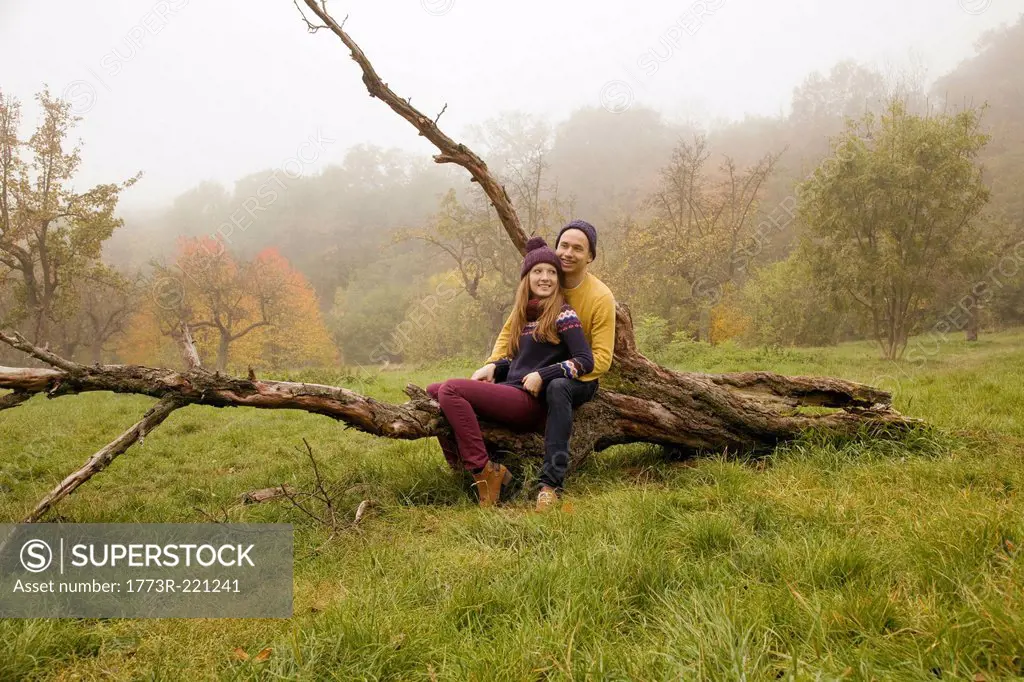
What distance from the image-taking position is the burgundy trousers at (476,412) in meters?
3.86

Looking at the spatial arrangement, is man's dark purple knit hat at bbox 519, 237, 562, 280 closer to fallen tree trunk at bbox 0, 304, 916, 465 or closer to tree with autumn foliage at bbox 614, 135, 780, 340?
fallen tree trunk at bbox 0, 304, 916, 465

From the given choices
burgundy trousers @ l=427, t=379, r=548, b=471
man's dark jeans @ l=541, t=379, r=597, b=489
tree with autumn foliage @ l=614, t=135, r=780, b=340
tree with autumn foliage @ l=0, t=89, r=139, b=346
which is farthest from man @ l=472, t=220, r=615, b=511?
tree with autumn foliage @ l=0, t=89, r=139, b=346

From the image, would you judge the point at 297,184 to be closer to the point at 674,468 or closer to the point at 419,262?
the point at 419,262

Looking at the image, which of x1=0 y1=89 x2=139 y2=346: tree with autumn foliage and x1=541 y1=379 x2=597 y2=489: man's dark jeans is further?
x1=0 y1=89 x2=139 y2=346: tree with autumn foliage

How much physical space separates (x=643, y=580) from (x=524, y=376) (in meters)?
2.11

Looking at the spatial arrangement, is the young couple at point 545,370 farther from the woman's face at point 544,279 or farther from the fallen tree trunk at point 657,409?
the fallen tree trunk at point 657,409

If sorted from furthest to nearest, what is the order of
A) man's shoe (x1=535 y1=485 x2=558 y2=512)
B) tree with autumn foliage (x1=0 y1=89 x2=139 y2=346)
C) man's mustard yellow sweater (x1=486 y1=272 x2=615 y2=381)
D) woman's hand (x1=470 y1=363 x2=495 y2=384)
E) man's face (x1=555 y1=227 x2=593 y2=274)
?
tree with autumn foliage (x1=0 y1=89 x2=139 y2=346)
woman's hand (x1=470 y1=363 x2=495 y2=384)
man's face (x1=555 y1=227 x2=593 y2=274)
man's mustard yellow sweater (x1=486 y1=272 x2=615 y2=381)
man's shoe (x1=535 y1=485 x2=558 y2=512)

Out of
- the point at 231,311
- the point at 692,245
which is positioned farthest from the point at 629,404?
the point at 231,311

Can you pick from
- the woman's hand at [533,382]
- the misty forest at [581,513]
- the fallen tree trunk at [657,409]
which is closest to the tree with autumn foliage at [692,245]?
the misty forest at [581,513]

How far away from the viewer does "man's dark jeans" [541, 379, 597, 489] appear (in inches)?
150

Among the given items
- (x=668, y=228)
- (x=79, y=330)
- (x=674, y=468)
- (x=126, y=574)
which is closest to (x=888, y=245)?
(x=668, y=228)

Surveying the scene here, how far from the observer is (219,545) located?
321cm

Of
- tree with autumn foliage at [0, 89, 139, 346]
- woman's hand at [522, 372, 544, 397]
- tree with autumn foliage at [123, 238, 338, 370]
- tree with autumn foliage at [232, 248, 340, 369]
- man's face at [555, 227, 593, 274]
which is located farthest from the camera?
tree with autumn foliage at [232, 248, 340, 369]

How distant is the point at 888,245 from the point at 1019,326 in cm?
1840
